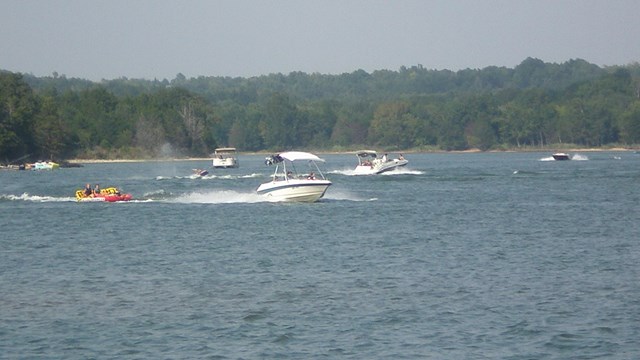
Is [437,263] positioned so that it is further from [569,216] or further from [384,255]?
[569,216]

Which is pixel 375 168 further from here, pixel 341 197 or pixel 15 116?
pixel 15 116

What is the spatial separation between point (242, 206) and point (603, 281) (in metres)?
37.8

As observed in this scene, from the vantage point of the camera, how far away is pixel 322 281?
37.8m

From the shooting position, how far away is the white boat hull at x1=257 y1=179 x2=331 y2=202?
2675 inches

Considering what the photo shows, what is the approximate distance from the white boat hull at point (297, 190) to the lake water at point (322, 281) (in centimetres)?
73

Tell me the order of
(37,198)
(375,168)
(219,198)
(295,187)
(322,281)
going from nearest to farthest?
1. (322,281)
2. (295,187)
3. (219,198)
4. (37,198)
5. (375,168)

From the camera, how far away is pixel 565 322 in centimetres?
3016

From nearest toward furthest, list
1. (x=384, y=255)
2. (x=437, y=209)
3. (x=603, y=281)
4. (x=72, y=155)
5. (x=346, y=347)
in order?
(x=346, y=347), (x=603, y=281), (x=384, y=255), (x=437, y=209), (x=72, y=155)

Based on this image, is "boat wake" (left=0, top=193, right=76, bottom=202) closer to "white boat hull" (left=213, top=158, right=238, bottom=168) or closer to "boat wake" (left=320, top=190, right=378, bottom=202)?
"boat wake" (left=320, top=190, right=378, bottom=202)

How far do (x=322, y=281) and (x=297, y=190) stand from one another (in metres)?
30.8

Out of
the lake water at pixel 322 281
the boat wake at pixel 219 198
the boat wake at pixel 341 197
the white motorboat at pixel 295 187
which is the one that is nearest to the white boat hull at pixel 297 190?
the white motorboat at pixel 295 187

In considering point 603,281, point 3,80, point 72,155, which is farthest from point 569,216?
point 72,155

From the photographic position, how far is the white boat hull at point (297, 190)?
223 ft

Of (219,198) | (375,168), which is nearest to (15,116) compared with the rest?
(375,168)
